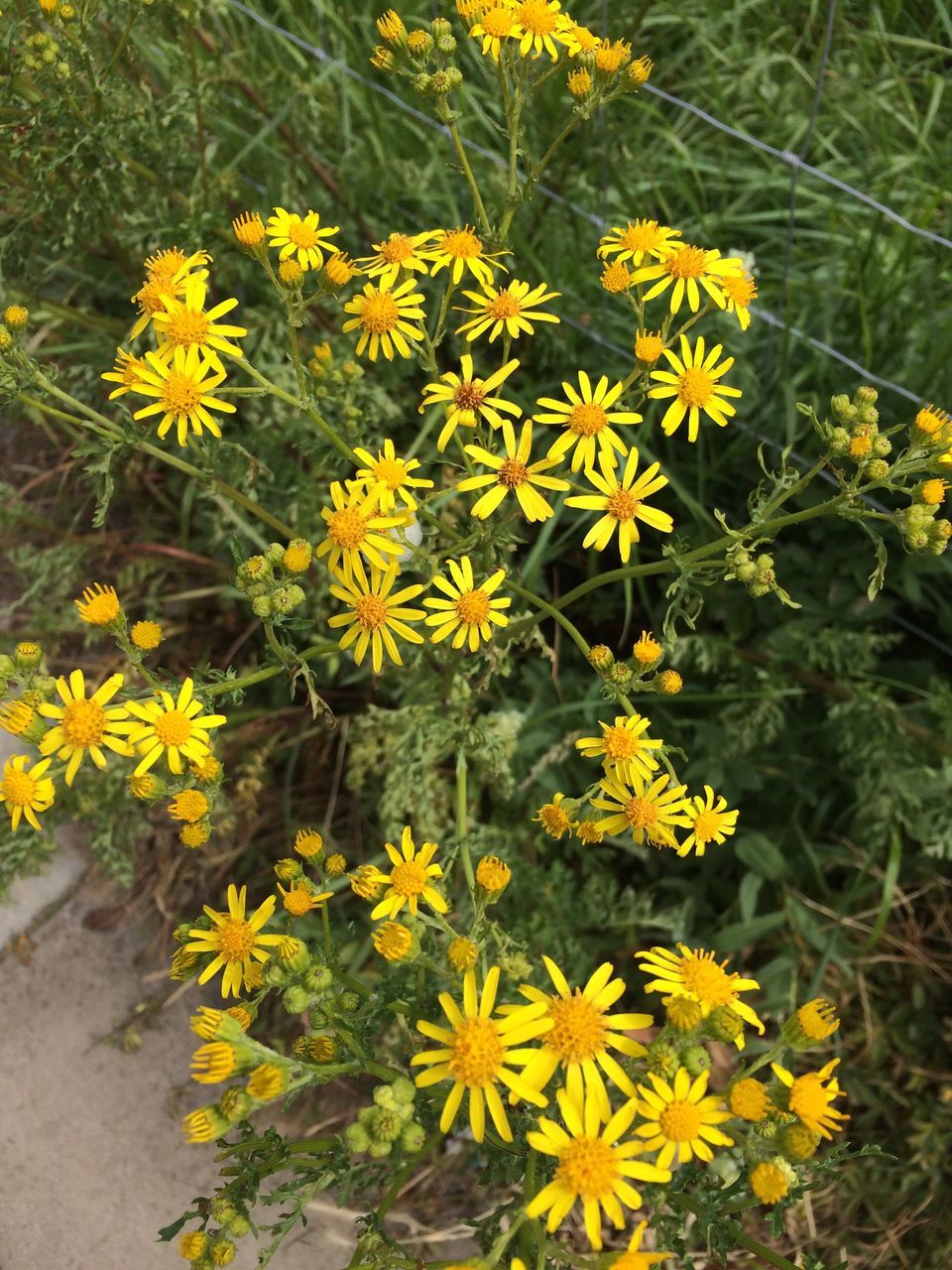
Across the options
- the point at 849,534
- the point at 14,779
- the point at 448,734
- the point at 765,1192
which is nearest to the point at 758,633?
the point at 849,534

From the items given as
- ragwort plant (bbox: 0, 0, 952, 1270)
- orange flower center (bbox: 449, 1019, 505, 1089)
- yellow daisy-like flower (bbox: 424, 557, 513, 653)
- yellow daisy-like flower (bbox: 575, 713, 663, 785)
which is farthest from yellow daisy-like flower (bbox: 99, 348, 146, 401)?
orange flower center (bbox: 449, 1019, 505, 1089)

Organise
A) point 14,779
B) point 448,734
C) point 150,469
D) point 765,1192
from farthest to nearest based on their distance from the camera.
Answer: point 150,469 → point 448,734 → point 14,779 → point 765,1192

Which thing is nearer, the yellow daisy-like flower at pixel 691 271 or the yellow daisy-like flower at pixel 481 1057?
the yellow daisy-like flower at pixel 481 1057

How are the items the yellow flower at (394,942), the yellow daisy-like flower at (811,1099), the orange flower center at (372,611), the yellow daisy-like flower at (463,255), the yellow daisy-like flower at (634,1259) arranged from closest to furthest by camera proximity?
the yellow daisy-like flower at (634,1259) → the yellow daisy-like flower at (811,1099) → the yellow flower at (394,942) → the orange flower center at (372,611) → the yellow daisy-like flower at (463,255)

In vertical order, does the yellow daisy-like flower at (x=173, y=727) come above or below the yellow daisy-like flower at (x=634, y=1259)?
above

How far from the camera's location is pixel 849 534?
10.2 ft

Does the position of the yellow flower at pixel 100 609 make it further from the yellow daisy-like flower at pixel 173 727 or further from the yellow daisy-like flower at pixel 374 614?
the yellow daisy-like flower at pixel 374 614

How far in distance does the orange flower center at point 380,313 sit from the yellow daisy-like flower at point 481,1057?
1314 mm

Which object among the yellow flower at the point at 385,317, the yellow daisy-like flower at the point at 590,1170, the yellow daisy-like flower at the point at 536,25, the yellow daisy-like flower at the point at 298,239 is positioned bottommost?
the yellow daisy-like flower at the point at 590,1170

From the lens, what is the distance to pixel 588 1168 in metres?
1.51

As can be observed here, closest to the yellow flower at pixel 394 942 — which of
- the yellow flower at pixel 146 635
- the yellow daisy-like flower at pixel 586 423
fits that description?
the yellow flower at pixel 146 635

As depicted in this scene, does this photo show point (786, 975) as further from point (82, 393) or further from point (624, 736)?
point (82, 393)

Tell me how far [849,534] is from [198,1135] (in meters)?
2.49

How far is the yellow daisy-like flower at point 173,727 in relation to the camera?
1.83 m
